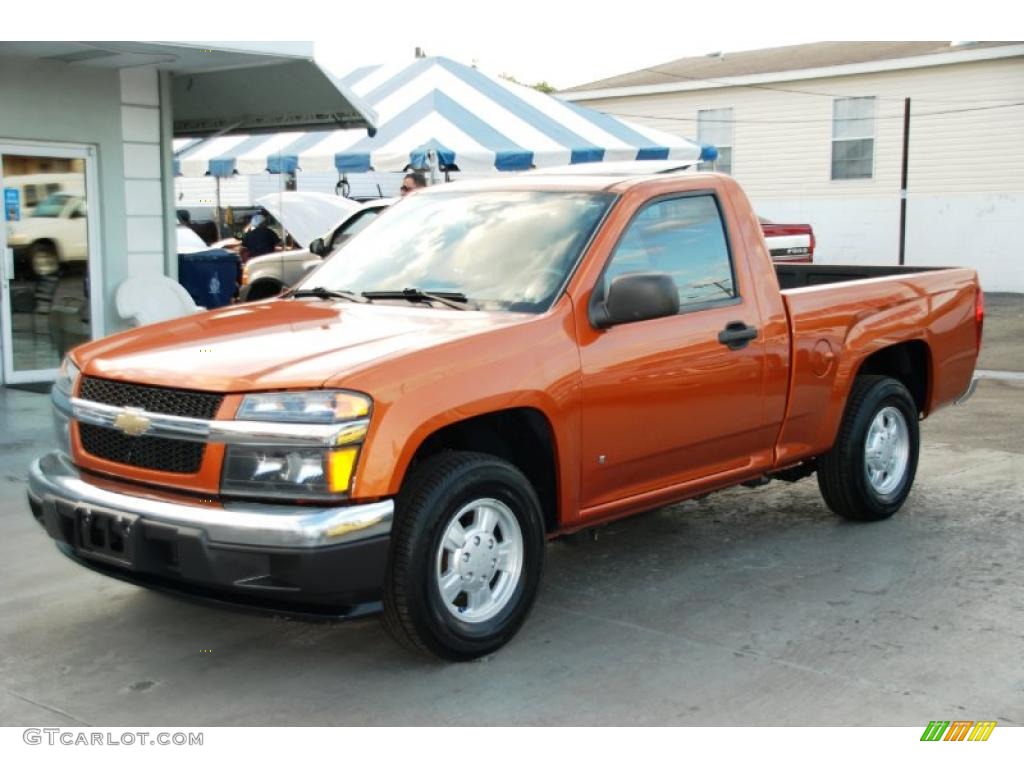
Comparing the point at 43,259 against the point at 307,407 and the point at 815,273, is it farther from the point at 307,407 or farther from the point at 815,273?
the point at 307,407

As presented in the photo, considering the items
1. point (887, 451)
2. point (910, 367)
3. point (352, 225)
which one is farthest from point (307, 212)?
point (887, 451)

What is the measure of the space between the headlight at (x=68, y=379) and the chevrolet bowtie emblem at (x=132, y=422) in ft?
1.44

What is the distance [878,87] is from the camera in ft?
79.0

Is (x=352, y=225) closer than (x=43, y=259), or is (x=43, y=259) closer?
(x=43, y=259)

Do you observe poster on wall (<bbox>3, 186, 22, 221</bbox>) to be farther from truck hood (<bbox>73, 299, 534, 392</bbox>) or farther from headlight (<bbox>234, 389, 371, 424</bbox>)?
headlight (<bbox>234, 389, 371, 424</bbox>)

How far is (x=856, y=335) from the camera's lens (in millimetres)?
6398

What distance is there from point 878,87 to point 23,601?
21859mm

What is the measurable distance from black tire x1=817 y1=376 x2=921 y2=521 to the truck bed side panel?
0.49 ft

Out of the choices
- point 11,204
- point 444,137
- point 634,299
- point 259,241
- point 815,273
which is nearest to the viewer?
point 634,299

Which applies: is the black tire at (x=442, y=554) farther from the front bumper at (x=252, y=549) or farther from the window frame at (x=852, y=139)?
the window frame at (x=852, y=139)

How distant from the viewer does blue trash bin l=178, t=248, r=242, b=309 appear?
13180 millimetres

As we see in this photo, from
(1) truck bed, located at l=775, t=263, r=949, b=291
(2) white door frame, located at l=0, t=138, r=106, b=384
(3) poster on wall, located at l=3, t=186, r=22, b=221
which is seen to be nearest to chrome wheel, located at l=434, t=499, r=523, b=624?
(1) truck bed, located at l=775, t=263, r=949, b=291

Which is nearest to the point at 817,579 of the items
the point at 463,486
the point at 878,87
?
the point at 463,486

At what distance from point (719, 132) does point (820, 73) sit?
2.67 m
